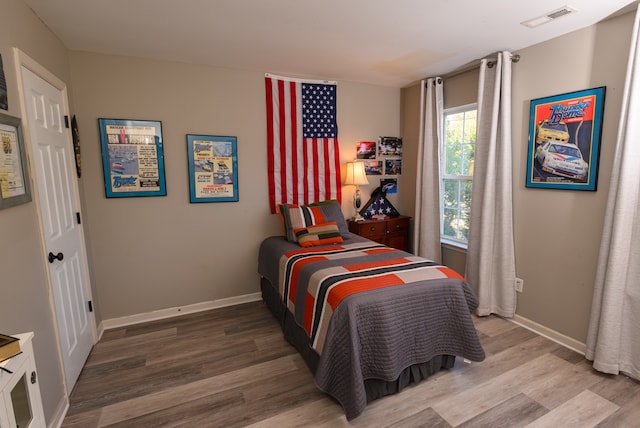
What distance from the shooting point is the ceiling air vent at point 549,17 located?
2123 millimetres

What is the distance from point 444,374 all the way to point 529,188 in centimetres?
177

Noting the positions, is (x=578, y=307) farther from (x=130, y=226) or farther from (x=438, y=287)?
(x=130, y=226)

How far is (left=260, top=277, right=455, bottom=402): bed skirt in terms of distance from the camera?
79.7 inches

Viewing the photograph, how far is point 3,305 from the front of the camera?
1436 mm

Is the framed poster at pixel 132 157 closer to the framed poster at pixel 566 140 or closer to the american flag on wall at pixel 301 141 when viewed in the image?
the american flag on wall at pixel 301 141

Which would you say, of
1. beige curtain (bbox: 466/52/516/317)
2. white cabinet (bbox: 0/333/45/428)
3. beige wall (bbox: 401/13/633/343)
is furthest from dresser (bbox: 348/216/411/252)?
white cabinet (bbox: 0/333/45/428)

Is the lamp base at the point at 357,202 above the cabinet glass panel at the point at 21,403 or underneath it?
above

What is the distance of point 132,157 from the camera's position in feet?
9.67

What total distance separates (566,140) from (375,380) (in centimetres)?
236

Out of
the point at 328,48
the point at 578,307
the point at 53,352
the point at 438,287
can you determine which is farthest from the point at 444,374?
the point at 328,48

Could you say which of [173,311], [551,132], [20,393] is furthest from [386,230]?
[20,393]

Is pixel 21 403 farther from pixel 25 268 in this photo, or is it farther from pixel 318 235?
pixel 318 235

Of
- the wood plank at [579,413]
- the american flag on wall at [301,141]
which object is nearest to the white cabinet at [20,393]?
the wood plank at [579,413]

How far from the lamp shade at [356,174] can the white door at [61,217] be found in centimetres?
263
